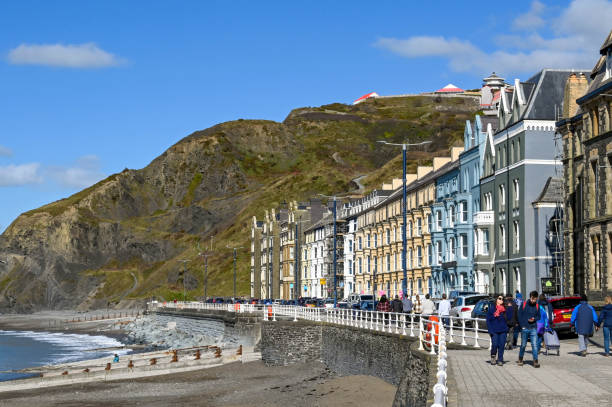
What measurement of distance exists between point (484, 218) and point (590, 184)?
19767mm

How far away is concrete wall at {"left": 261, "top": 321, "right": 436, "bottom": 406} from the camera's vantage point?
2208 centimetres

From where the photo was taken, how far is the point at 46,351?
307 ft

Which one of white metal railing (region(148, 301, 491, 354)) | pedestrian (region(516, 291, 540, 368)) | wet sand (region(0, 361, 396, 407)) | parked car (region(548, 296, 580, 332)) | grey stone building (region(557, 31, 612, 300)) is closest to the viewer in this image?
pedestrian (region(516, 291, 540, 368))

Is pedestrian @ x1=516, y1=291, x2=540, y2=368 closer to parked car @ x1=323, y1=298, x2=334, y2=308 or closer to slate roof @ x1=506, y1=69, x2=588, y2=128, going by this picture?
slate roof @ x1=506, y1=69, x2=588, y2=128

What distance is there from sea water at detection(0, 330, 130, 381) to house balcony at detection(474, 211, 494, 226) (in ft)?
113

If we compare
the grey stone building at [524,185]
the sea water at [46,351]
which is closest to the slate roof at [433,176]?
the grey stone building at [524,185]

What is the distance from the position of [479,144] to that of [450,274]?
11083 mm

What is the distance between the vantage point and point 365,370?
119 feet

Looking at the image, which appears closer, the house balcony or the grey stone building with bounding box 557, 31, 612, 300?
the grey stone building with bounding box 557, 31, 612, 300

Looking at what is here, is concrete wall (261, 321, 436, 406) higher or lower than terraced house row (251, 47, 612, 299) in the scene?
lower

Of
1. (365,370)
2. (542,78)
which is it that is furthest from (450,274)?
(365,370)

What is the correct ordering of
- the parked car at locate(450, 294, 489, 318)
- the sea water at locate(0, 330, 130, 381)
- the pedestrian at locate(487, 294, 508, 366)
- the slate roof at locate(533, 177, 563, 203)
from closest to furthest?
the pedestrian at locate(487, 294, 508, 366)
the parked car at locate(450, 294, 489, 318)
the slate roof at locate(533, 177, 563, 203)
the sea water at locate(0, 330, 130, 381)

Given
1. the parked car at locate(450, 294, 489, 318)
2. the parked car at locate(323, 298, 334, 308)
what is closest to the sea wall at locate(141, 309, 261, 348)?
the parked car at locate(323, 298, 334, 308)

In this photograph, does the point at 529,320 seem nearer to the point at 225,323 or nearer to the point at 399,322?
the point at 399,322
